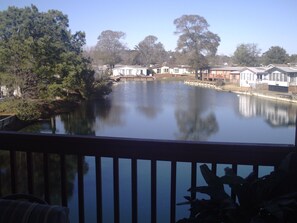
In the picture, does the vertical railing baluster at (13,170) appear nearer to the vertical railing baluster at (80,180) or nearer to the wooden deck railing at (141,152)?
the wooden deck railing at (141,152)

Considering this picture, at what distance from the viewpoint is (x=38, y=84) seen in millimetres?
11922

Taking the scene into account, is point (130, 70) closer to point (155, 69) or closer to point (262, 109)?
point (155, 69)

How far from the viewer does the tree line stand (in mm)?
5676

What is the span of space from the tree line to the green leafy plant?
467 cm

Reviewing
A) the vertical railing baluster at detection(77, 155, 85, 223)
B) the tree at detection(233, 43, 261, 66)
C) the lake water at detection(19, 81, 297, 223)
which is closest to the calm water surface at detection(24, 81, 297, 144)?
the lake water at detection(19, 81, 297, 223)

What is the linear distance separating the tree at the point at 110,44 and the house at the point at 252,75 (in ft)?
7.72

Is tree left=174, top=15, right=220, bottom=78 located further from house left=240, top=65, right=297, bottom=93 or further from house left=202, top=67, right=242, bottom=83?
house left=240, top=65, right=297, bottom=93

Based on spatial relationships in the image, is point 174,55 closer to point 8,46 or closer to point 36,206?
point 36,206

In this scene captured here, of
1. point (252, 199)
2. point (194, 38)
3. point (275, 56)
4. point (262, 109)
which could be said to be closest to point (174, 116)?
point (262, 109)

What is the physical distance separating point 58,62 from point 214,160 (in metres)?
11.7

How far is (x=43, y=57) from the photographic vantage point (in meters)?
11.6

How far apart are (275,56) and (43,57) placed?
854 centimetres

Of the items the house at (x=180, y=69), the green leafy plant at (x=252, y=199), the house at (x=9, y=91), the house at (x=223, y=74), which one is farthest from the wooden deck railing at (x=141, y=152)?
the house at (x=9, y=91)

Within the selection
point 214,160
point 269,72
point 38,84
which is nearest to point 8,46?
point 38,84
